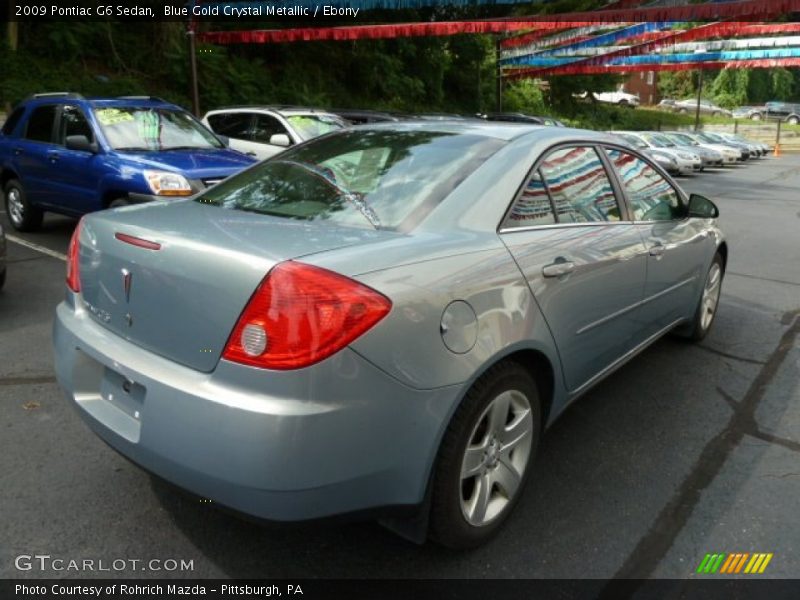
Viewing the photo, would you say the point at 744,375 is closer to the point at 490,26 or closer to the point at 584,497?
the point at 584,497

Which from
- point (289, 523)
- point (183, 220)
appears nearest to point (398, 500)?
point (289, 523)

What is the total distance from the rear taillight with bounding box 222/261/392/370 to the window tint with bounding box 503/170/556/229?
892mm

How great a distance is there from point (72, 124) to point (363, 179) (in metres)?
6.00

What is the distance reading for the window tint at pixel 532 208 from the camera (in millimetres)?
2717

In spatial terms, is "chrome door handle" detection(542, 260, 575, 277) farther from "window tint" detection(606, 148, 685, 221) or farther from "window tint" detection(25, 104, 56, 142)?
"window tint" detection(25, 104, 56, 142)

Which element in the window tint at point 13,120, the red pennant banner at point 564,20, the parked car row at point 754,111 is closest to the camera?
the window tint at point 13,120

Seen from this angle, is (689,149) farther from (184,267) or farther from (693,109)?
(693,109)

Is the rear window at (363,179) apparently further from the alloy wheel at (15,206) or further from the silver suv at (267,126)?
the silver suv at (267,126)

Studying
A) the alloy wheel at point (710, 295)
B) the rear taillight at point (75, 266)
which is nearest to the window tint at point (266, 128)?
the alloy wheel at point (710, 295)

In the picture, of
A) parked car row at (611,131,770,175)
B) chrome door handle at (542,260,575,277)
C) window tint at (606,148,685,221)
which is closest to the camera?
chrome door handle at (542,260,575,277)

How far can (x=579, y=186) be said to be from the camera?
322 centimetres

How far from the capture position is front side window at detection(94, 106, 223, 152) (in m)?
7.14

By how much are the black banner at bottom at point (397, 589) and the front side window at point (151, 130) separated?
5.62 meters

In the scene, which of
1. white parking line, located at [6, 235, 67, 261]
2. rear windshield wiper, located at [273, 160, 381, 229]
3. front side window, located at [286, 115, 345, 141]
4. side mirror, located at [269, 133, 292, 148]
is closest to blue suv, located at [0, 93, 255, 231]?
white parking line, located at [6, 235, 67, 261]
